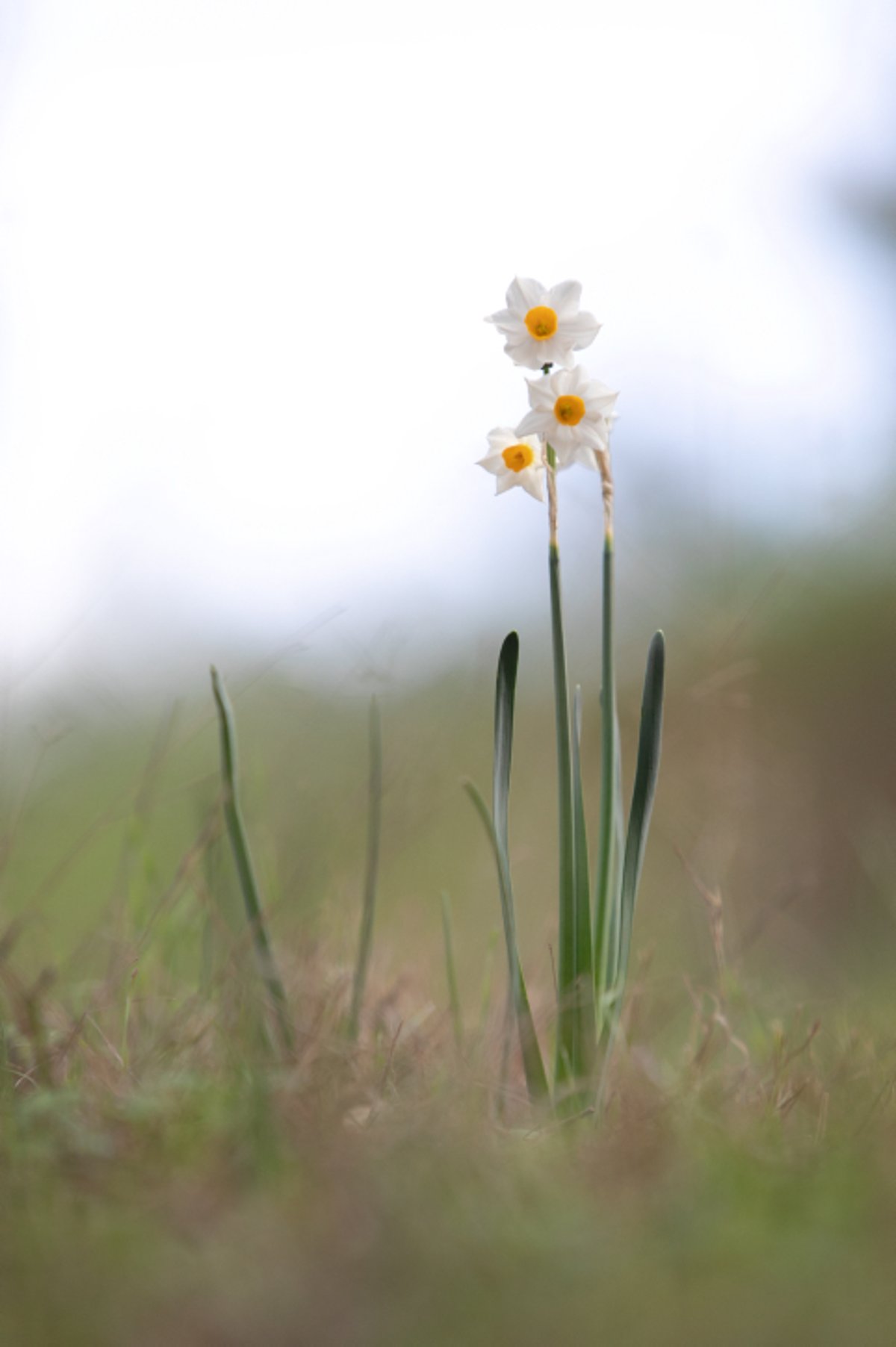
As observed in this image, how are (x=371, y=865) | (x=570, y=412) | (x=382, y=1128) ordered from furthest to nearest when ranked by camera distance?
(x=371, y=865), (x=570, y=412), (x=382, y=1128)

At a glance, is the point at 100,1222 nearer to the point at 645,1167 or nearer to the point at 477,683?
the point at 645,1167

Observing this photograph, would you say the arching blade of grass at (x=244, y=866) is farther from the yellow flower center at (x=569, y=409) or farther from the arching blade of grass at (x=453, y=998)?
the yellow flower center at (x=569, y=409)

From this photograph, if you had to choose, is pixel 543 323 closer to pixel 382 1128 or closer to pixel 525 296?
pixel 525 296

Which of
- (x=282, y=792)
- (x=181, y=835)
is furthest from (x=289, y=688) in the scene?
(x=181, y=835)

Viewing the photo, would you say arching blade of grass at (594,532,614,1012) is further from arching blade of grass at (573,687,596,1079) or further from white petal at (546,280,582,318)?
white petal at (546,280,582,318)

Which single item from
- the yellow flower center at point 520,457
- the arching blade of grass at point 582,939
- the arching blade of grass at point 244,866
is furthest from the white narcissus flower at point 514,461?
the arching blade of grass at point 244,866

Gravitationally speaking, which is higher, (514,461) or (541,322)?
(541,322)

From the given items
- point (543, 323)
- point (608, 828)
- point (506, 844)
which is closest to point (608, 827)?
point (608, 828)
